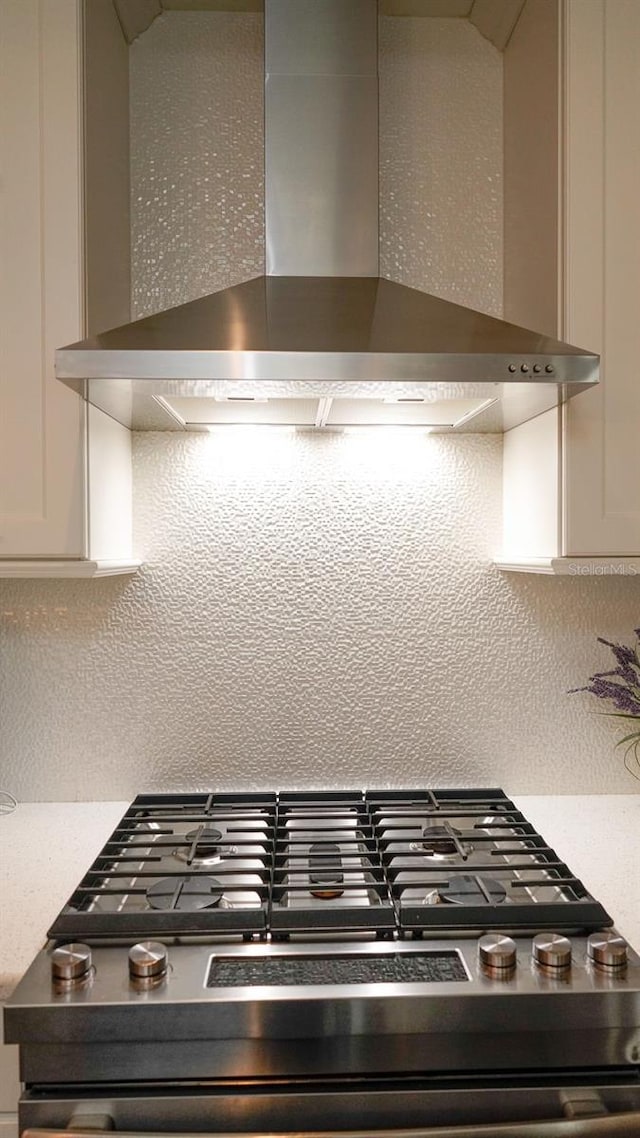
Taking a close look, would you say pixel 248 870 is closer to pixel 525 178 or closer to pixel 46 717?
pixel 46 717

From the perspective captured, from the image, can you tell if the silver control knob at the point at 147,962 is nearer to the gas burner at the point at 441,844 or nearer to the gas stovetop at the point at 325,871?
the gas stovetop at the point at 325,871

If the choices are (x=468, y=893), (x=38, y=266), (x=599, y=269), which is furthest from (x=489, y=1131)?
(x=38, y=266)

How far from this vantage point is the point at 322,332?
1.22 metres

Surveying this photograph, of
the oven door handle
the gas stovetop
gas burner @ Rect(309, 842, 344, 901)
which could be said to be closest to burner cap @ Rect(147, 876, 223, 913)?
the gas stovetop

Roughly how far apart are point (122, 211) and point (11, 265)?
1.18 feet

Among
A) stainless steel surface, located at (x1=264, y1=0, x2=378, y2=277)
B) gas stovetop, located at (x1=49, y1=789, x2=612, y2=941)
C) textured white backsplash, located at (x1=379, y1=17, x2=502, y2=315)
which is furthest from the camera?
textured white backsplash, located at (x1=379, y1=17, x2=502, y2=315)

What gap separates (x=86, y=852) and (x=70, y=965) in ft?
1.47

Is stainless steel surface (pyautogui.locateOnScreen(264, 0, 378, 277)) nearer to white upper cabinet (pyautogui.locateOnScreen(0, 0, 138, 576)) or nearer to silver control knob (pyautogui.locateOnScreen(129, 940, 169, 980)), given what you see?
white upper cabinet (pyautogui.locateOnScreen(0, 0, 138, 576))

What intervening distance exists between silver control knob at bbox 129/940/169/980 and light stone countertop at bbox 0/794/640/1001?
15cm

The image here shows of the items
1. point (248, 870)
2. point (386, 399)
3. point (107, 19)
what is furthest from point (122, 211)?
point (248, 870)

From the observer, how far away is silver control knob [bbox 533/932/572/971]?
1016 millimetres

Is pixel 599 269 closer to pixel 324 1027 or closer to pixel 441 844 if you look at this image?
pixel 441 844

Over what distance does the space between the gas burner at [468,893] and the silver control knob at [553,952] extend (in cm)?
10

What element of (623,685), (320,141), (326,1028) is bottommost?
(326,1028)
